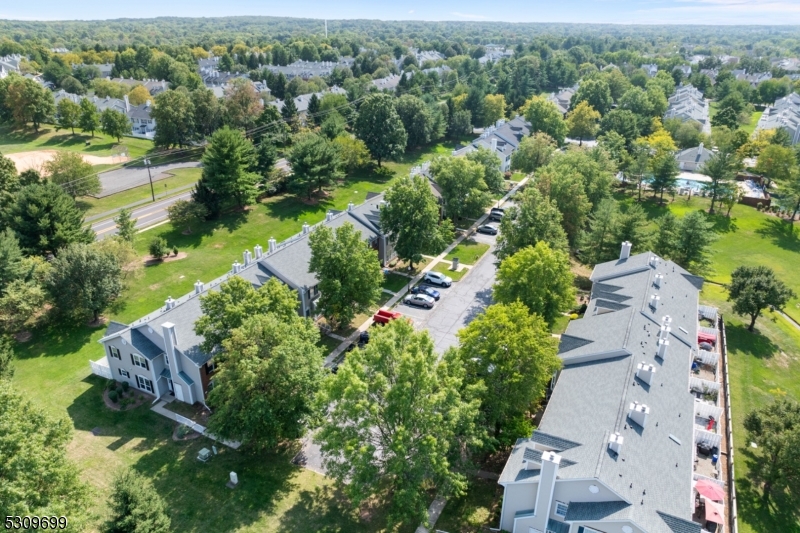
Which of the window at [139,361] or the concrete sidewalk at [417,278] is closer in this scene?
the window at [139,361]

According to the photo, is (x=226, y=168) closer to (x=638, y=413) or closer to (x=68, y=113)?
(x=68, y=113)

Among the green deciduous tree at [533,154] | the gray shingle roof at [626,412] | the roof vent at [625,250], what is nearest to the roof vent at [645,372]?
the gray shingle roof at [626,412]

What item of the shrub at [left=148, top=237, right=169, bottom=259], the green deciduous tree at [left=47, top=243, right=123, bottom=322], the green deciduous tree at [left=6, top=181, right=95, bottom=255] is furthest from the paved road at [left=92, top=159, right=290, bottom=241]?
the green deciduous tree at [left=47, top=243, right=123, bottom=322]

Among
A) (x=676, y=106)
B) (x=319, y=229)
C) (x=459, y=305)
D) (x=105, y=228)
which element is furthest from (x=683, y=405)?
(x=676, y=106)

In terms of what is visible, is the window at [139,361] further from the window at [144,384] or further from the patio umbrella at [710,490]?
the patio umbrella at [710,490]

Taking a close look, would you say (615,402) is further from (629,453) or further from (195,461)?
(195,461)

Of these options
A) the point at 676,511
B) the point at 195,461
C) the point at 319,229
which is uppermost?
the point at 319,229

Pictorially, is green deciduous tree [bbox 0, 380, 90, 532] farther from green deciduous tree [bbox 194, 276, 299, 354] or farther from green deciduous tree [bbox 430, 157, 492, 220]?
green deciduous tree [bbox 430, 157, 492, 220]

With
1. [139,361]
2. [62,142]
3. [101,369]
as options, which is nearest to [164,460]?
[139,361]
